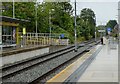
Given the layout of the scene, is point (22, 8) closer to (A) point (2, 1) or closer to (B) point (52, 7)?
(A) point (2, 1)

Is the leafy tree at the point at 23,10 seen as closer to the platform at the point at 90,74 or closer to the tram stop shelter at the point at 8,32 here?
the tram stop shelter at the point at 8,32

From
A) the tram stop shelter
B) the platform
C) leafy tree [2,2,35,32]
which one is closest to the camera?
the platform

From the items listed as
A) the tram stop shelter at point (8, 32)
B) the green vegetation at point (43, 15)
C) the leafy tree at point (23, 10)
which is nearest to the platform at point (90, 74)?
the tram stop shelter at point (8, 32)

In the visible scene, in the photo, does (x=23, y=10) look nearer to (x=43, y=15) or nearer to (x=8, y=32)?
(x=43, y=15)

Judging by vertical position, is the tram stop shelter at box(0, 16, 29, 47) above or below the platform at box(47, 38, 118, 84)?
above

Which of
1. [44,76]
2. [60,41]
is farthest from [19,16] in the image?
[44,76]

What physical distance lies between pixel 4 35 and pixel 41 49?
3.80 metres

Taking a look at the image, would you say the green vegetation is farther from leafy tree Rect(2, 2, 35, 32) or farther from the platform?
the platform

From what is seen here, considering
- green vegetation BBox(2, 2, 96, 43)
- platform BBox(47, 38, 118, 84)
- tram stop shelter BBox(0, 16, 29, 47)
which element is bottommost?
platform BBox(47, 38, 118, 84)

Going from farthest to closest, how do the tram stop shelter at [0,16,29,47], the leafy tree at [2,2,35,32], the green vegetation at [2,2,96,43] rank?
the green vegetation at [2,2,96,43] < the leafy tree at [2,2,35,32] < the tram stop shelter at [0,16,29,47]

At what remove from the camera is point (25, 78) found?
13.6 meters

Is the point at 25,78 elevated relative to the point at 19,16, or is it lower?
lower

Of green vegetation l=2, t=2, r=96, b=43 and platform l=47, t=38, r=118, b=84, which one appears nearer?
platform l=47, t=38, r=118, b=84

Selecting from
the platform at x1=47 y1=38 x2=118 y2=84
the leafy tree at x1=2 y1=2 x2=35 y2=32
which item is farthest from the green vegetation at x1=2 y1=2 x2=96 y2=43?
the platform at x1=47 y1=38 x2=118 y2=84
